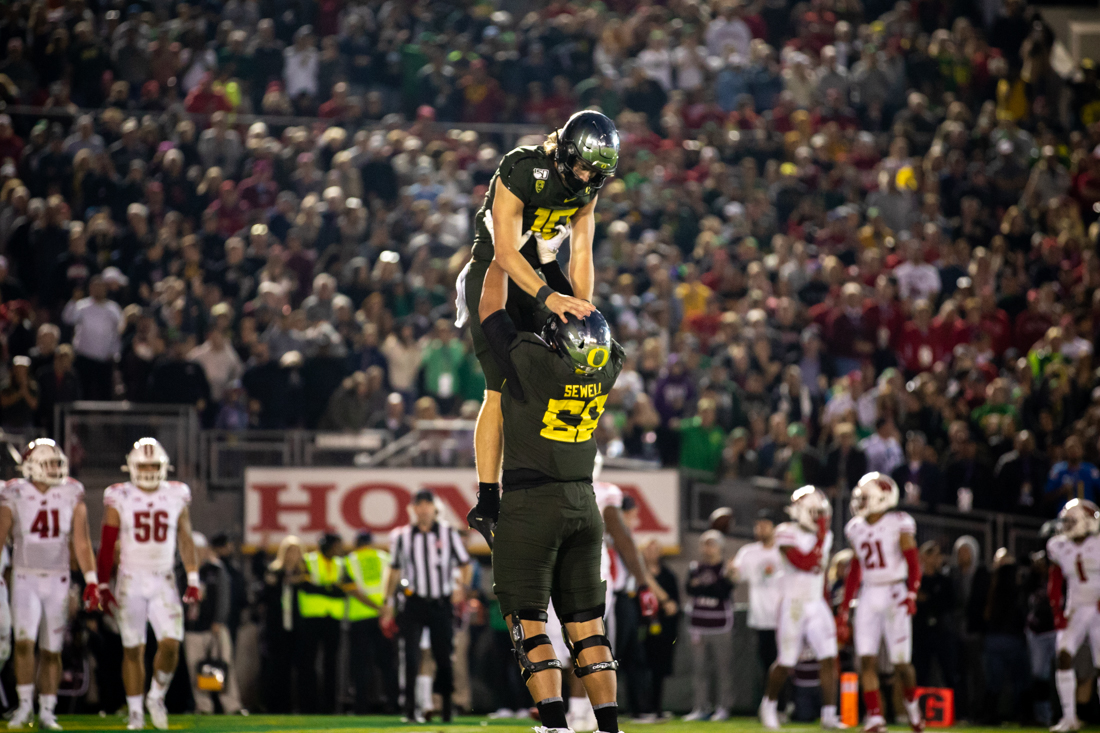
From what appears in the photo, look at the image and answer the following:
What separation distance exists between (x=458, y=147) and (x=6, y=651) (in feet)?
33.3

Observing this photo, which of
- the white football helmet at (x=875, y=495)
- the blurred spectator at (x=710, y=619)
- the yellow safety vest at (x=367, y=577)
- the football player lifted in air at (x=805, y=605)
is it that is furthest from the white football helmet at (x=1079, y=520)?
the yellow safety vest at (x=367, y=577)

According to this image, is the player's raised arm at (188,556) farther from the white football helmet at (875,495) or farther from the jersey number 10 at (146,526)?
the white football helmet at (875,495)

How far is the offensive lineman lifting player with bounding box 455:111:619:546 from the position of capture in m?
7.48

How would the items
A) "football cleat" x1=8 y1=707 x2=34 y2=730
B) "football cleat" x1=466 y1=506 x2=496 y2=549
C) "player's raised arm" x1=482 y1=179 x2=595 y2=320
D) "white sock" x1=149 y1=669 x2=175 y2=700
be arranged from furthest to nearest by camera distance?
"white sock" x1=149 y1=669 x2=175 y2=700 → "football cleat" x1=8 y1=707 x2=34 y2=730 → "football cleat" x1=466 y1=506 x2=496 y2=549 → "player's raised arm" x1=482 y1=179 x2=595 y2=320

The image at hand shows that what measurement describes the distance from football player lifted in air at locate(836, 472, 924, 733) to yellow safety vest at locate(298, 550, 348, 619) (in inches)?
194

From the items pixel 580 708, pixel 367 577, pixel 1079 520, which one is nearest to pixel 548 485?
pixel 580 708

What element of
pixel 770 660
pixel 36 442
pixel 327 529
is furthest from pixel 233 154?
pixel 770 660

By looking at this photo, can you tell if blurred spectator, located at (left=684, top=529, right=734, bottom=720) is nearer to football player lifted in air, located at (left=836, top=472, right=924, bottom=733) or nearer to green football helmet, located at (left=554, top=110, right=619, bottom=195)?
football player lifted in air, located at (left=836, top=472, right=924, bottom=733)

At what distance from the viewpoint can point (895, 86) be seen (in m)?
22.8

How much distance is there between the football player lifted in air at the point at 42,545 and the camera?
40.3 ft

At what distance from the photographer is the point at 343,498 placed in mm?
15773

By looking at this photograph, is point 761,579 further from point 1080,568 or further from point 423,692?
point 423,692

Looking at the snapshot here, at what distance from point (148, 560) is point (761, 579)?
239 inches

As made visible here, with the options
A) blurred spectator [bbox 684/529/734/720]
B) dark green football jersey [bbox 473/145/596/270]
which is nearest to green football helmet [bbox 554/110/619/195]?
dark green football jersey [bbox 473/145/596/270]
